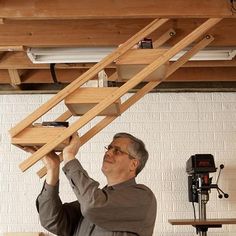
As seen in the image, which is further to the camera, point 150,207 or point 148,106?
point 148,106

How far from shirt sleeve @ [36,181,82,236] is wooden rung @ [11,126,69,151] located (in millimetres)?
270

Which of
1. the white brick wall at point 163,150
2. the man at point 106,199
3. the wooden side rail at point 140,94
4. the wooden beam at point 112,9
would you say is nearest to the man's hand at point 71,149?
the man at point 106,199

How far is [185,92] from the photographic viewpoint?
14.8 feet

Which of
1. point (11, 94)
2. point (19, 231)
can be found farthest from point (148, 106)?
point (19, 231)

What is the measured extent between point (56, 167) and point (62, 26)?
3.94 feet

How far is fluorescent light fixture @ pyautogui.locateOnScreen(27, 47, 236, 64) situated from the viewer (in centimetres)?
345

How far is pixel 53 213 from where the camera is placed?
8.21 ft

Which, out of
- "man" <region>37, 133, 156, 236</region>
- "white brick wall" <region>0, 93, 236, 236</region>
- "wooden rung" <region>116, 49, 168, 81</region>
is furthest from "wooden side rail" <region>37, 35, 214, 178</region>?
"white brick wall" <region>0, 93, 236, 236</region>

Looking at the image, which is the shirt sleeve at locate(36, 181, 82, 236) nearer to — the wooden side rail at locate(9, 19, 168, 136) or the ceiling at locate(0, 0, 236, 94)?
the wooden side rail at locate(9, 19, 168, 136)

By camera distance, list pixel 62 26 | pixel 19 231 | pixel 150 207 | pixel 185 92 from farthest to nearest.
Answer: pixel 185 92
pixel 19 231
pixel 62 26
pixel 150 207

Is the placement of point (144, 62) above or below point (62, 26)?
below

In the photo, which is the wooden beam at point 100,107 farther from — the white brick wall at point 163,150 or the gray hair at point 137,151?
the white brick wall at point 163,150

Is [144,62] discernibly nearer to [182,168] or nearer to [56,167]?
[56,167]

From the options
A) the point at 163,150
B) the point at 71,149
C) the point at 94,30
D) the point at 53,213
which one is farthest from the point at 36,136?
the point at 163,150
